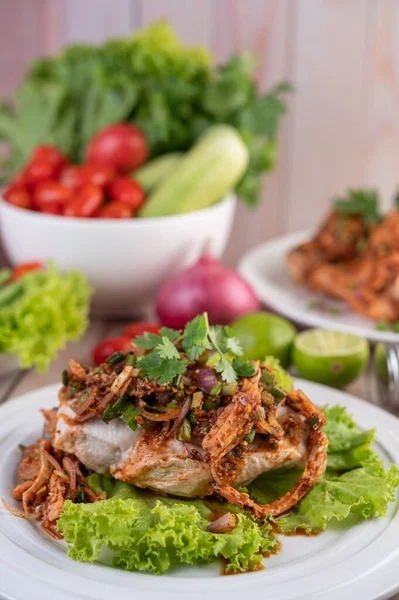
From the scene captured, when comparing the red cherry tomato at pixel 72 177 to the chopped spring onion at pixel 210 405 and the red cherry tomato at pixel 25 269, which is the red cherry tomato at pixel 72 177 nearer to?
the red cherry tomato at pixel 25 269

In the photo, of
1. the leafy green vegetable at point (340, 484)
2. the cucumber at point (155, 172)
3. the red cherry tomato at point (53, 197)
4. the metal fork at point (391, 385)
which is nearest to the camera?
the leafy green vegetable at point (340, 484)

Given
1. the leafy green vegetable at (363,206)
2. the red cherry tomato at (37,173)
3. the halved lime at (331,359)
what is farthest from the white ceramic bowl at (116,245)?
the halved lime at (331,359)

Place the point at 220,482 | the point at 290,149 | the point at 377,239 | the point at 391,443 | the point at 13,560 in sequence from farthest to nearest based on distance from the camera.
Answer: the point at 290,149, the point at 377,239, the point at 391,443, the point at 220,482, the point at 13,560

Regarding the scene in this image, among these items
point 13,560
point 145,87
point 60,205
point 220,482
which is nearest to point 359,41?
point 145,87

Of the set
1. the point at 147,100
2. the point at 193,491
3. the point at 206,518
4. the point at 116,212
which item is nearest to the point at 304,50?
the point at 147,100

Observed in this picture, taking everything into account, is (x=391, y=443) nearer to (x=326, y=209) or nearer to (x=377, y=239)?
(x=377, y=239)

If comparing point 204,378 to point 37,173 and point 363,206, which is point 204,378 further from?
point 37,173
